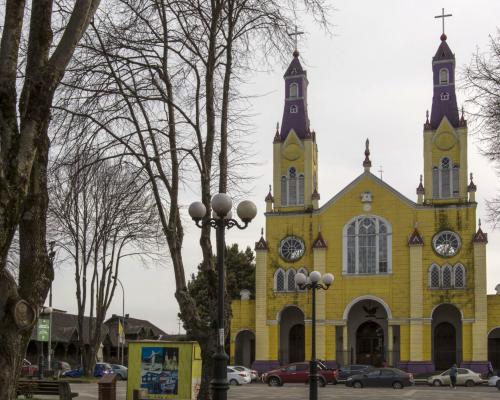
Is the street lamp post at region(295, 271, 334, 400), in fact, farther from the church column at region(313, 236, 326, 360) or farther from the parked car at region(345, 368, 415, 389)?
the church column at region(313, 236, 326, 360)

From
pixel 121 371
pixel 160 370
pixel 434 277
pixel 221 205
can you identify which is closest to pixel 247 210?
pixel 221 205

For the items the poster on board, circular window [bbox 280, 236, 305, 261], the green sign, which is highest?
circular window [bbox 280, 236, 305, 261]

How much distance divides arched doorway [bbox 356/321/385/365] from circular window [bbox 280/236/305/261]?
6593 mm

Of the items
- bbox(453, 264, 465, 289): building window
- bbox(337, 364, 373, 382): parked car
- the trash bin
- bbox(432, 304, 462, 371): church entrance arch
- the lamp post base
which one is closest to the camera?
the lamp post base

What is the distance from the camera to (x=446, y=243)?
54688 millimetres

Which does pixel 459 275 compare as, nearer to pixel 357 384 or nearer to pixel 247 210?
pixel 357 384

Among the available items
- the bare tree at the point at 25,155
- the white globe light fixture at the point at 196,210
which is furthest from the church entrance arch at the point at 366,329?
the bare tree at the point at 25,155

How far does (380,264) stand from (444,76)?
1383cm

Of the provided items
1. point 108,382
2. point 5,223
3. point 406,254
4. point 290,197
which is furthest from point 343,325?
point 5,223

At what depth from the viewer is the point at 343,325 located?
55.7 metres

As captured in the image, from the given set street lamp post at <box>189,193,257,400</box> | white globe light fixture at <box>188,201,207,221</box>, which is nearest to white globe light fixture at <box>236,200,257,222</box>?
street lamp post at <box>189,193,257,400</box>

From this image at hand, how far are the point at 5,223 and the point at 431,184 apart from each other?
48.2 meters

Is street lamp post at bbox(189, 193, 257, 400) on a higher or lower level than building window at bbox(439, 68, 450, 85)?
lower

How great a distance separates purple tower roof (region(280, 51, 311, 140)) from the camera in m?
60.1
